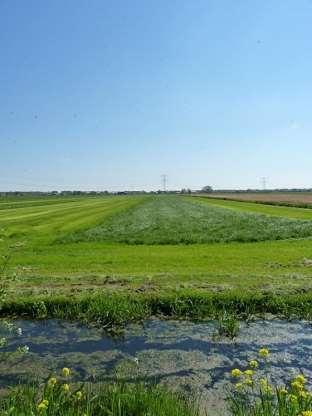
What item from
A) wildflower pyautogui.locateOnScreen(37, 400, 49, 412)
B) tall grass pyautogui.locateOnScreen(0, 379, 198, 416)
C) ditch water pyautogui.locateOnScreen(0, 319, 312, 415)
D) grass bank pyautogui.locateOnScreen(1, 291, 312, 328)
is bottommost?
ditch water pyautogui.locateOnScreen(0, 319, 312, 415)

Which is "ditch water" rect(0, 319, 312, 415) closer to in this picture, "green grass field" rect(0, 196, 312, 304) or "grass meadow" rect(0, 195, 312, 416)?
"grass meadow" rect(0, 195, 312, 416)

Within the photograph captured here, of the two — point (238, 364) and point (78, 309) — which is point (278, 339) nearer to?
point (238, 364)

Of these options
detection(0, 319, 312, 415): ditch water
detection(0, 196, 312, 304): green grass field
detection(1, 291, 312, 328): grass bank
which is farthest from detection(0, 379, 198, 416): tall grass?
detection(1, 291, 312, 328): grass bank

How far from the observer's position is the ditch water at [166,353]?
902cm

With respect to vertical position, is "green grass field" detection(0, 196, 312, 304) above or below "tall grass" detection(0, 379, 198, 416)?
below

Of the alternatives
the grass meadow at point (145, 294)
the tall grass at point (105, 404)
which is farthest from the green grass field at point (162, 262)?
the tall grass at point (105, 404)

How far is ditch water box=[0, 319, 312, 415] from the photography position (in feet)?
29.6

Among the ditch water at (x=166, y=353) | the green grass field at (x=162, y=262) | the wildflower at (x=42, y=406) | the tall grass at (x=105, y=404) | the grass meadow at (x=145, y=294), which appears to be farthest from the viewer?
the green grass field at (x=162, y=262)

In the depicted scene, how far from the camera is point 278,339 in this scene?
11.3 meters

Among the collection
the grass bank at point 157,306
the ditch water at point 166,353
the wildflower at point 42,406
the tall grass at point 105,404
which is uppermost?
the wildflower at point 42,406

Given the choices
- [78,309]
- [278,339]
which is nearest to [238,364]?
[278,339]

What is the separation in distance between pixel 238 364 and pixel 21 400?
4965mm

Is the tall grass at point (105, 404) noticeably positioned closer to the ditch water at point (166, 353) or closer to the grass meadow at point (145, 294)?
the grass meadow at point (145, 294)

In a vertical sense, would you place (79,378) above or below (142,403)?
below
